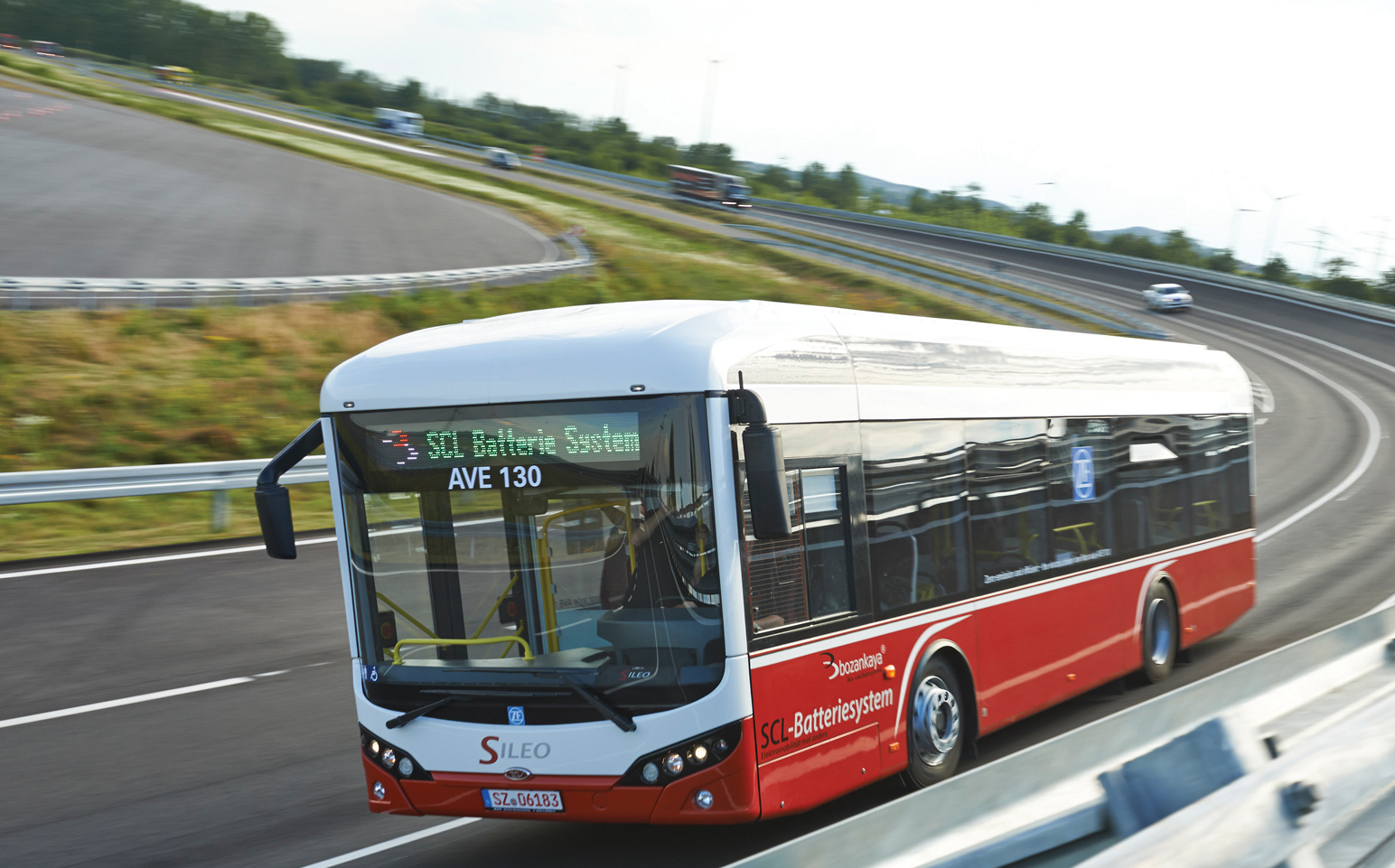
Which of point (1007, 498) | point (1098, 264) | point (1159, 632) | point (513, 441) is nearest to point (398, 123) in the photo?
point (1098, 264)

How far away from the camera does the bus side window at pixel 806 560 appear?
5.87 meters

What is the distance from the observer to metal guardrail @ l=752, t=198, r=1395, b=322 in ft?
181

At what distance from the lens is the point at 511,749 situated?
5809mm

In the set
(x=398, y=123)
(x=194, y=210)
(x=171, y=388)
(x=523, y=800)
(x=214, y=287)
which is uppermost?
(x=398, y=123)

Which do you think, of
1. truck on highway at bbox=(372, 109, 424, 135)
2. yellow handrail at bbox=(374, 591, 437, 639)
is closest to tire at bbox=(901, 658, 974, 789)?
yellow handrail at bbox=(374, 591, 437, 639)

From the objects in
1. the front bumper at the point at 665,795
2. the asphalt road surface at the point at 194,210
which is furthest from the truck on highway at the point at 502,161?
the front bumper at the point at 665,795

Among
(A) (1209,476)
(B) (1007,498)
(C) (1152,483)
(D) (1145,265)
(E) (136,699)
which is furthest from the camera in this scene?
(D) (1145,265)

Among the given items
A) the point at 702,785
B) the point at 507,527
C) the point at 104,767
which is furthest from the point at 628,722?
the point at 104,767

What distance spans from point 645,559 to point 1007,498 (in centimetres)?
345

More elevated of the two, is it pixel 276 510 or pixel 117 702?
pixel 276 510

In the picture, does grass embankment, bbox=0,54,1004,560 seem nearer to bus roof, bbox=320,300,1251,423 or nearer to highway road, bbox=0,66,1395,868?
highway road, bbox=0,66,1395,868

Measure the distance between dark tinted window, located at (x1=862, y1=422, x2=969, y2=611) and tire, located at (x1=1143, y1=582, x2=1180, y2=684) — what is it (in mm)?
3479

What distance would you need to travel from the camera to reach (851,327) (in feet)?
23.0

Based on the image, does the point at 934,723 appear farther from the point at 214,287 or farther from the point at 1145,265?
the point at 1145,265
